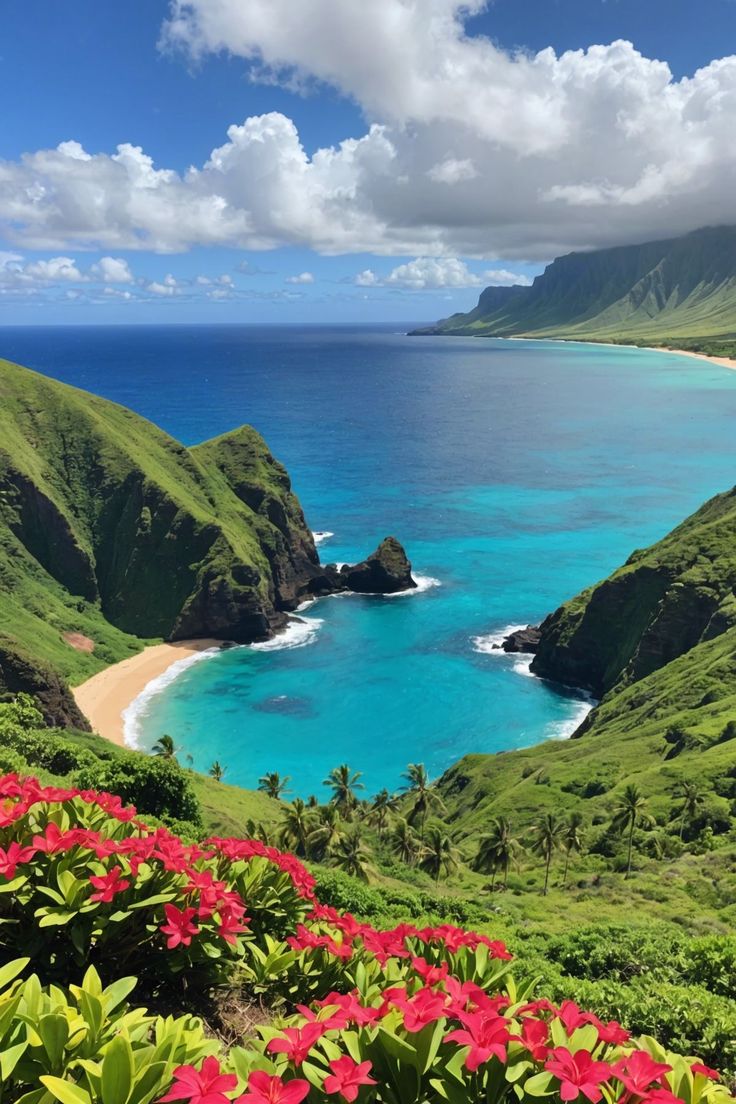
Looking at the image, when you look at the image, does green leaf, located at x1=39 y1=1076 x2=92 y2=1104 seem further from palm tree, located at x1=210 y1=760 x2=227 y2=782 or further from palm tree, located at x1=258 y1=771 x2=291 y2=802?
palm tree, located at x1=210 y1=760 x2=227 y2=782

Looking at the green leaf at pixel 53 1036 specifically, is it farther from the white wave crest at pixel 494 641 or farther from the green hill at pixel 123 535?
the white wave crest at pixel 494 641

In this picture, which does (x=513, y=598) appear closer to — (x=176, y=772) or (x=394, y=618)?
(x=394, y=618)

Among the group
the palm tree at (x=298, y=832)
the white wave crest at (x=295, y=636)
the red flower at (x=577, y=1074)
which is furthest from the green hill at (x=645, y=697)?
the red flower at (x=577, y=1074)

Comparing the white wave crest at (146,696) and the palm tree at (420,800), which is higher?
the palm tree at (420,800)

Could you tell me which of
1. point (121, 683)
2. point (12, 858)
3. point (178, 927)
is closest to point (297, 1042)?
point (178, 927)

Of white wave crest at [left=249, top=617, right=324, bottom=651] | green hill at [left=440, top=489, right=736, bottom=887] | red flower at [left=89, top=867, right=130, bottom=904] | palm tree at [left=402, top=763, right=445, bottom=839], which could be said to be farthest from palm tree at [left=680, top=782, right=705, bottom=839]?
white wave crest at [left=249, top=617, right=324, bottom=651]

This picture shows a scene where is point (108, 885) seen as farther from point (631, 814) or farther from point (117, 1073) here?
point (631, 814)
